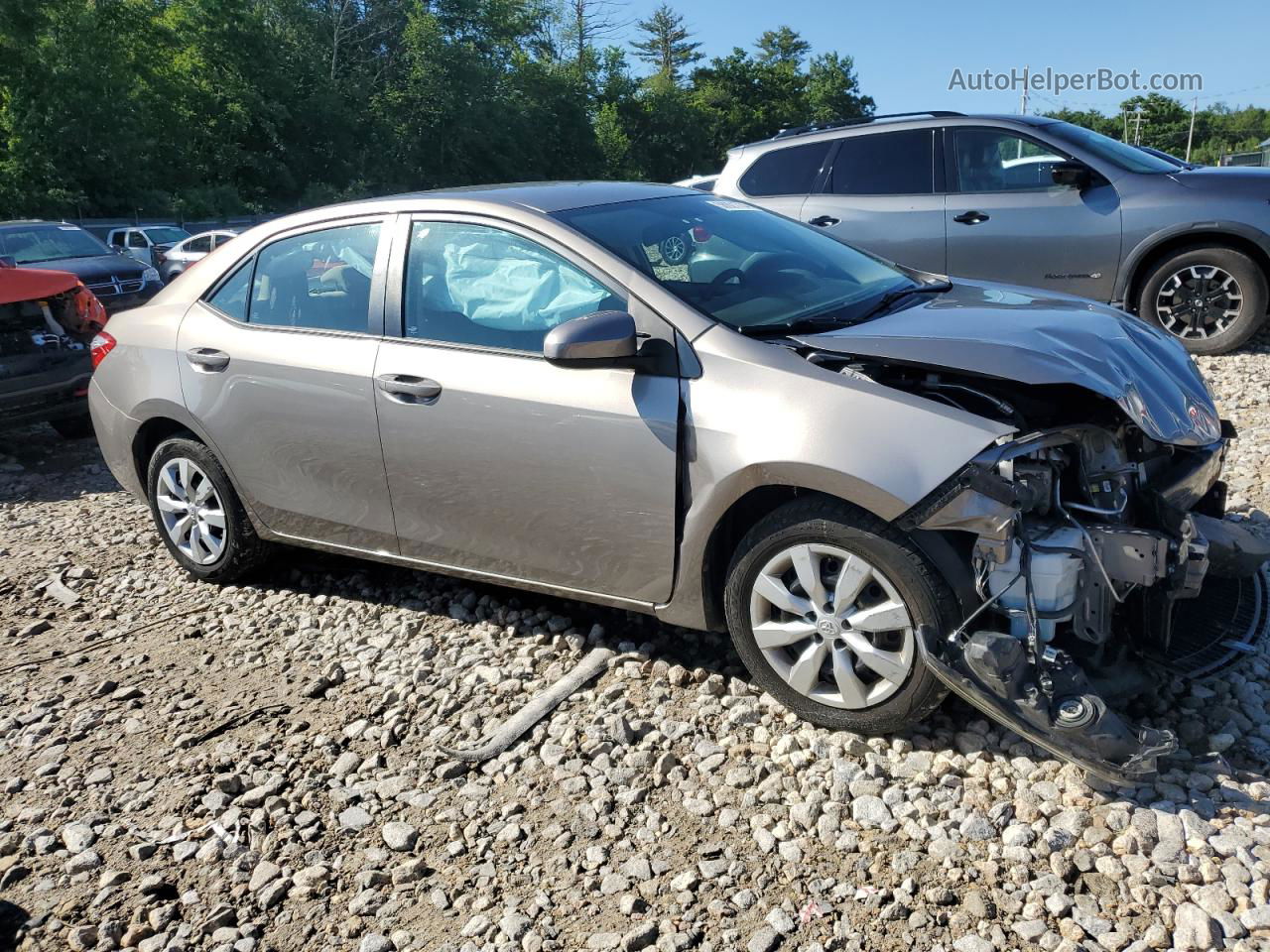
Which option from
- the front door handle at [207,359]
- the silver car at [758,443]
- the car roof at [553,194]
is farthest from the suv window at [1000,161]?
the front door handle at [207,359]

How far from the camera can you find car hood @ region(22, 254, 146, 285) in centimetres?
1330

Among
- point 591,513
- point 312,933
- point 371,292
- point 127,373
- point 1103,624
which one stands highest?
point 371,292

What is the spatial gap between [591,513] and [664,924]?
4.59 ft

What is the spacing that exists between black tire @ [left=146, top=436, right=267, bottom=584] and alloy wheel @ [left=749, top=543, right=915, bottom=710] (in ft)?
8.67

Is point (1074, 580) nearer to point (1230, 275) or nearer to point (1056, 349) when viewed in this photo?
point (1056, 349)

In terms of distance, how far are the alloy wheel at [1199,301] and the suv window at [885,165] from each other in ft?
6.14

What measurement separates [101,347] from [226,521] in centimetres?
118

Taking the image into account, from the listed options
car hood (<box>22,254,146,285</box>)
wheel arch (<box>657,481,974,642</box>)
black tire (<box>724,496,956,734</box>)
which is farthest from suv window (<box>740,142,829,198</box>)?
car hood (<box>22,254,146,285</box>)

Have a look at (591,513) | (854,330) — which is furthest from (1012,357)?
(591,513)

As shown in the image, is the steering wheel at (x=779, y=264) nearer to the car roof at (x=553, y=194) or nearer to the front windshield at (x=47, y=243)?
the car roof at (x=553, y=194)

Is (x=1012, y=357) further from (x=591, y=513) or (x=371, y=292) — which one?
(x=371, y=292)

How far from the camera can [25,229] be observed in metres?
14.1

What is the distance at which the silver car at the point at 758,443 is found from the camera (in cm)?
304

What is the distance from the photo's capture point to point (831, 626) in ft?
10.8
